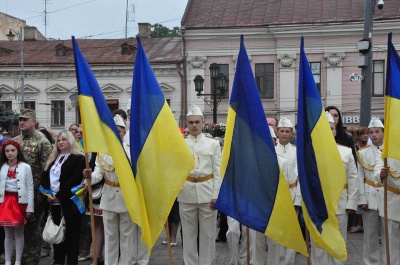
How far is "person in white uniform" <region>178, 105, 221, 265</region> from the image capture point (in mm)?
8648

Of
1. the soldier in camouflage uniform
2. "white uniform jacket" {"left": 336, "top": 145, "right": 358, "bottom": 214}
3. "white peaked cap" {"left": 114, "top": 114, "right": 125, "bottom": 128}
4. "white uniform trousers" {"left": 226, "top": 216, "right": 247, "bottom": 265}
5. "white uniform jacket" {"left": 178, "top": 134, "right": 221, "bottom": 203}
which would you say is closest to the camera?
"white uniform jacket" {"left": 336, "top": 145, "right": 358, "bottom": 214}

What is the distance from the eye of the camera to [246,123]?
306 inches

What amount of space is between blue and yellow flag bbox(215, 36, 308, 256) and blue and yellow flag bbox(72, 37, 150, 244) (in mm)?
981

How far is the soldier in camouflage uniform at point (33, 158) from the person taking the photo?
962cm

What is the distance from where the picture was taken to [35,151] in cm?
995

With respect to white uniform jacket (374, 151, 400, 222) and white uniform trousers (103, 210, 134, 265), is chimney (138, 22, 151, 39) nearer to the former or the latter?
white uniform trousers (103, 210, 134, 265)

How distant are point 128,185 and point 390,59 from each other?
317 centimetres

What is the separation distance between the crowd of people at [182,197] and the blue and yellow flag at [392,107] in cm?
27

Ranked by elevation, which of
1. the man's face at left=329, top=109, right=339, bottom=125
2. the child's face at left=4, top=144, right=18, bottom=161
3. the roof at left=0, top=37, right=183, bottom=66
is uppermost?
the roof at left=0, top=37, right=183, bottom=66

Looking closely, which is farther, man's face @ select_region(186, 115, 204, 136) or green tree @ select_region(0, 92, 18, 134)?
green tree @ select_region(0, 92, 18, 134)

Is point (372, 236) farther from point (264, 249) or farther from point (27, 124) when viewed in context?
point (27, 124)

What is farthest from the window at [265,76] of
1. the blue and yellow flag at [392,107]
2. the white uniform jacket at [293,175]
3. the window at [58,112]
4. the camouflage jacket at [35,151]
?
the blue and yellow flag at [392,107]

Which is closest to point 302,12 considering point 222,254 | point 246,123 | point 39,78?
point 39,78

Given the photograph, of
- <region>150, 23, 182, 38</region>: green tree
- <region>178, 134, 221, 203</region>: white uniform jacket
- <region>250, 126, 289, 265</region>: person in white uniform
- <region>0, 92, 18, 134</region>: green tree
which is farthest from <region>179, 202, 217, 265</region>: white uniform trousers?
<region>150, 23, 182, 38</region>: green tree
